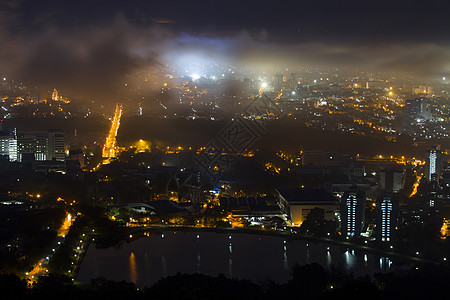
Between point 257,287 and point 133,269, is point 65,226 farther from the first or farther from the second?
point 257,287

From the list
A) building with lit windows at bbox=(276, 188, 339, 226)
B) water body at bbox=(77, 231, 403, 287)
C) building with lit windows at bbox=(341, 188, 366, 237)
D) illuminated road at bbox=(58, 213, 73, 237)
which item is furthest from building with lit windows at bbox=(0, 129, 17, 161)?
building with lit windows at bbox=(341, 188, 366, 237)

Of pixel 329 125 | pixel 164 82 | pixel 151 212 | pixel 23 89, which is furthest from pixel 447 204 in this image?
pixel 23 89

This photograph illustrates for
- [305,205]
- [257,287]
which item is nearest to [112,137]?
[305,205]

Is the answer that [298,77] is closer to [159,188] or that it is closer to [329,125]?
[329,125]

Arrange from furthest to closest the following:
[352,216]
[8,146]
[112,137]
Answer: [112,137] < [8,146] < [352,216]

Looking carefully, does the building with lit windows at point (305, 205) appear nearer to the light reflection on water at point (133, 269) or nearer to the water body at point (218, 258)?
the water body at point (218, 258)

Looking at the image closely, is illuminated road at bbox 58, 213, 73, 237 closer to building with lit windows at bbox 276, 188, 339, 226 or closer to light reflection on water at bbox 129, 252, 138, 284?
light reflection on water at bbox 129, 252, 138, 284

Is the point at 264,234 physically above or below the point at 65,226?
below
